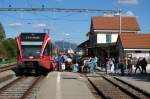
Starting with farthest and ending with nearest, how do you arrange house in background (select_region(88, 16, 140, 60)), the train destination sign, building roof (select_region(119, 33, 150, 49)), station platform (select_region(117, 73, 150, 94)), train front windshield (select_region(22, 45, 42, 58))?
house in background (select_region(88, 16, 140, 60))
building roof (select_region(119, 33, 150, 49))
the train destination sign
train front windshield (select_region(22, 45, 42, 58))
station platform (select_region(117, 73, 150, 94))

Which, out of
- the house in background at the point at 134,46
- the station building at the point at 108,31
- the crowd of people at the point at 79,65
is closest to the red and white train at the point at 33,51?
the crowd of people at the point at 79,65

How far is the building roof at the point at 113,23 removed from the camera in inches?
3669

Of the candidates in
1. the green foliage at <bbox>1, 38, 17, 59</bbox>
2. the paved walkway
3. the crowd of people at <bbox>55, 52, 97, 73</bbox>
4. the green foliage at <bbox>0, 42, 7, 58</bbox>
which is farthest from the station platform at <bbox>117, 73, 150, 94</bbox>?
the green foliage at <bbox>1, 38, 17, 59</bbox>

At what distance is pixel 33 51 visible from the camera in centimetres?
3672

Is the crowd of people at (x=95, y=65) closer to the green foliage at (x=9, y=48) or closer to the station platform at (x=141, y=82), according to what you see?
the station platform at (x=141, y=82)

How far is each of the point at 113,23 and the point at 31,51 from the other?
58.3 metres

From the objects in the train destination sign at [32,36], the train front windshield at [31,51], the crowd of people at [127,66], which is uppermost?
the train destination sign at [32,36]

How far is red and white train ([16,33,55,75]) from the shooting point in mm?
36450

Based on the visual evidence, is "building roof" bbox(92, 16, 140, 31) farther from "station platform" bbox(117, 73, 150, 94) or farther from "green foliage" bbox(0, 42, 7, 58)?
"station platform" bbox(117, 73, 150, 94)

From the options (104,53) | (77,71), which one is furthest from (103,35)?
(77,71)

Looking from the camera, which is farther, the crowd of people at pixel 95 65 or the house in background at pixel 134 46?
the house in background at pixel 134 46

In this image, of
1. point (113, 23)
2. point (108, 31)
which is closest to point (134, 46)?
point (108, 31)

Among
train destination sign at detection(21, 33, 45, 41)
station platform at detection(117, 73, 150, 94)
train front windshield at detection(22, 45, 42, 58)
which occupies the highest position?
train destination sign at detection(21, 33, 45, 41)

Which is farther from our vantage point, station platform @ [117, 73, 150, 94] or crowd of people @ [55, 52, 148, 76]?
crowd of people @ [55, 52, 148, 76]
